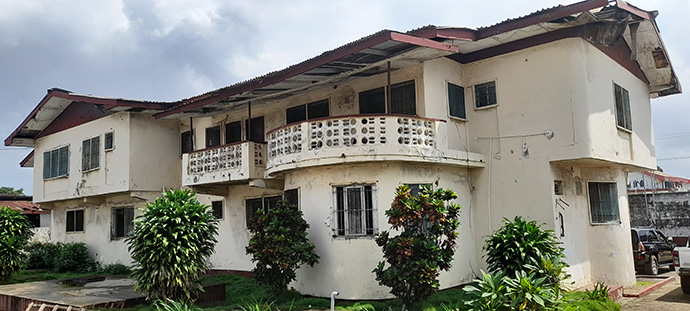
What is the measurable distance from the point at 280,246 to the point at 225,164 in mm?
4638

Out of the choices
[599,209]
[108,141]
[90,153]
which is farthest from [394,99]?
[90,153]

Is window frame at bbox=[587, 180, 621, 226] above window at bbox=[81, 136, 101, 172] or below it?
below

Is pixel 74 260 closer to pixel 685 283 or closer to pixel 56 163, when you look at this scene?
pixel 56 163

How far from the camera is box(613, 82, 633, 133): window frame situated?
14644 mm

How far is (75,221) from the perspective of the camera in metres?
23.8

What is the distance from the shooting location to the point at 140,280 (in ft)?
39.3

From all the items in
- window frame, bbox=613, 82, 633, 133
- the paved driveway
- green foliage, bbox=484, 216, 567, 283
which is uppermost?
window frame, bbox=613, 82, 633, 133

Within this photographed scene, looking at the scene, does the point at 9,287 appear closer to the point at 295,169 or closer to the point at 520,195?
the point at 295,169

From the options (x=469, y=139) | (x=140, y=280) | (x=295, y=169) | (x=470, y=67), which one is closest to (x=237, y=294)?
(x=140, y=280)

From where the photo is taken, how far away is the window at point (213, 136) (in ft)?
61.3

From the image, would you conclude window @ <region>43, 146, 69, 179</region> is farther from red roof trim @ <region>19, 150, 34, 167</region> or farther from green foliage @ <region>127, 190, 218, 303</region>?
green foliage @ <region>127, 190, 218, 303</region>

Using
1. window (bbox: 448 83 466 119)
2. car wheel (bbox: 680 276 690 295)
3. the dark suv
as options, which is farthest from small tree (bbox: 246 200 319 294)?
the dark suv

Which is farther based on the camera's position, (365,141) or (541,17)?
(541,17)

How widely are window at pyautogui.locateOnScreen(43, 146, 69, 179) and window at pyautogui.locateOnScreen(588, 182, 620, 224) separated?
65.7ft
